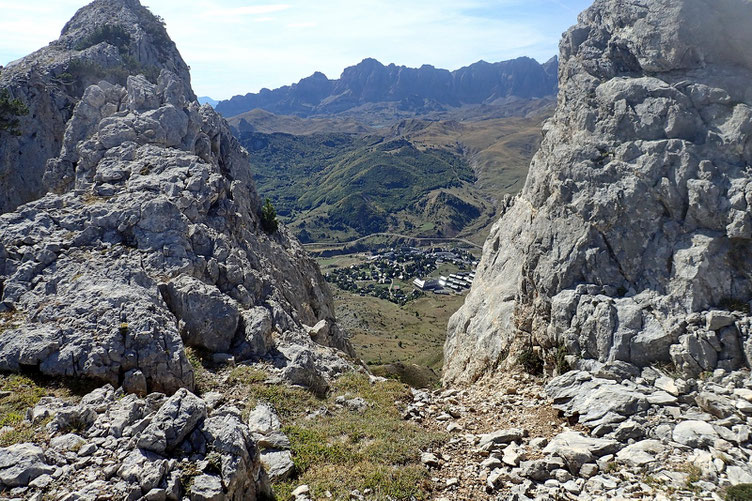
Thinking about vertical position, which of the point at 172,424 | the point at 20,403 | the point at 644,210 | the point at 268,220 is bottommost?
the point at 20,403

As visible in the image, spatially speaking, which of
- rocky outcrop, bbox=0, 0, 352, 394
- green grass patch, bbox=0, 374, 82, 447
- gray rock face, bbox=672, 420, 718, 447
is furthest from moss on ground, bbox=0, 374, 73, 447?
gray rock face, bbox=672, 420, 718, 447

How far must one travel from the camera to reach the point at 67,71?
66375 mm

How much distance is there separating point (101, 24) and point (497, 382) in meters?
101

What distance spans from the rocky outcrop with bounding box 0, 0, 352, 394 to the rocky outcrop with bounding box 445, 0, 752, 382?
16.0 metres

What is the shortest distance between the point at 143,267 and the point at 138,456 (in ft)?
56.5

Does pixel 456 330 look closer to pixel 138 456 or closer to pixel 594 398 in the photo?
pixel 594 398

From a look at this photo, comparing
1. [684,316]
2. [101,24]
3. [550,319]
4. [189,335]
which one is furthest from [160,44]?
[684,316]

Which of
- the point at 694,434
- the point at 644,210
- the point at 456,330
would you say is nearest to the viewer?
the point at 694,434

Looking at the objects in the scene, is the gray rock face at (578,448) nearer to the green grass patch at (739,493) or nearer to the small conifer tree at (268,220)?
the green grass patch at (739,493)

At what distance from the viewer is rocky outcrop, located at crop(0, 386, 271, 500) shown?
12086 millimetres

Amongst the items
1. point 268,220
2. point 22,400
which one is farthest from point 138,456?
point 268,220

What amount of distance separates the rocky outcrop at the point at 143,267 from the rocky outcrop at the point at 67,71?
14.2 meters

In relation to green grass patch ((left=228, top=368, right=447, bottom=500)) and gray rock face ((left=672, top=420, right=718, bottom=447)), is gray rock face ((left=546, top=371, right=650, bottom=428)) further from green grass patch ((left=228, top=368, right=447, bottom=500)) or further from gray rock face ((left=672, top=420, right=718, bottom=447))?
green grass patch ((left=228, top=368, right=447, bottom=500))

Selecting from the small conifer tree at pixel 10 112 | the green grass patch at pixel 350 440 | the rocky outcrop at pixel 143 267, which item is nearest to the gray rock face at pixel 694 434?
the green grass patch at pixel 350 440
